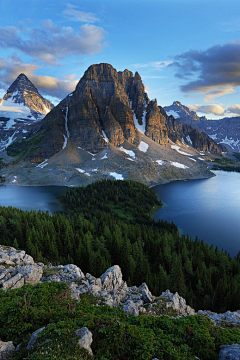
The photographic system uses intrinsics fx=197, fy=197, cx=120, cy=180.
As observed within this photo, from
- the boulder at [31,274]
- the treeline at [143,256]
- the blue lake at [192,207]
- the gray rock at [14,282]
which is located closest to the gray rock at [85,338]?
the gray rock at [14,282]

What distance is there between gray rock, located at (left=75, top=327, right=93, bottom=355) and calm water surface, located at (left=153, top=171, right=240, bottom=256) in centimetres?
5891

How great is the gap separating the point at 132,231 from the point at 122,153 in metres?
137

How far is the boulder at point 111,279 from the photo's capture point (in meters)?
27.9

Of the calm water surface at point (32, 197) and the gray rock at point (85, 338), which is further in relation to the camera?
the calm water surface at point (32, 197)

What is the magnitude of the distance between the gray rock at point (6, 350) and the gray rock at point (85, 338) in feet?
13.9

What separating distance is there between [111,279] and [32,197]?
107335 mm

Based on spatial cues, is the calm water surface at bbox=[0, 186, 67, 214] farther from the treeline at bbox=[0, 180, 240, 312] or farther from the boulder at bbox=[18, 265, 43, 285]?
the boulder at bbox=[18, 265, 43, 285]

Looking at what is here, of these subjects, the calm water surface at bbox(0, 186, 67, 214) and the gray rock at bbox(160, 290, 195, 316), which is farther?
the calm water surface at bbox(0, 186, 67, 214)

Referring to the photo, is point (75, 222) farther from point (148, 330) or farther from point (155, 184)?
point (155, 184)

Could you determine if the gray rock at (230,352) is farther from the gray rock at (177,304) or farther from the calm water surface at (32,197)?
the calm water surface at (32,197)

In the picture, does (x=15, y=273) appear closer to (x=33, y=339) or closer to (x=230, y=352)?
(x=33, y=339)

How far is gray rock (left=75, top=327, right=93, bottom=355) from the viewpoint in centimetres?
1271

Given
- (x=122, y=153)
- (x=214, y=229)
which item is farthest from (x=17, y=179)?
(x=214, y=229)

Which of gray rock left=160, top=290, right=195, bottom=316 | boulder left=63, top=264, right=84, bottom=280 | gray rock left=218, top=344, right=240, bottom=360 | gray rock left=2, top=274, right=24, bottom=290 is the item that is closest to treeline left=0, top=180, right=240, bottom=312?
gray rock left=160, top=290, right=195, bottom=316
